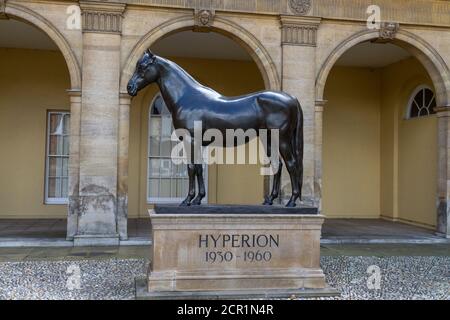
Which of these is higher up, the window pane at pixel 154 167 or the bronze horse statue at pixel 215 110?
the bronze horse statue at pixel 215 110

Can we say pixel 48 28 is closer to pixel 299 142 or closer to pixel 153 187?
pixel 153 187

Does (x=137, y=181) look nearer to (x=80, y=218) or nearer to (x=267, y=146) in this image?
(x=80, y=218)

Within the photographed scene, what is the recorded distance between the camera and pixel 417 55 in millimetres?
9891

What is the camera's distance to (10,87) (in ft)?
38.8

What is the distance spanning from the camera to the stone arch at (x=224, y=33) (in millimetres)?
8781

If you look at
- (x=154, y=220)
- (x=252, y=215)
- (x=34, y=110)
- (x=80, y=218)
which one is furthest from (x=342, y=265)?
(x=34, y=110)

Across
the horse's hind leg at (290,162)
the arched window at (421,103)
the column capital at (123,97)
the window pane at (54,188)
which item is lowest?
the window pane at (54,188)

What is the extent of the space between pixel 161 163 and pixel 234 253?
7.47m

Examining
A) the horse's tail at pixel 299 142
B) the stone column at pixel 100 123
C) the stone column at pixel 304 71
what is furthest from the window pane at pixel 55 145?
the horse's tail at pixel 299 142

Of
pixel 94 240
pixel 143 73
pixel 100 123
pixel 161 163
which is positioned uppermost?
pixel 143 73

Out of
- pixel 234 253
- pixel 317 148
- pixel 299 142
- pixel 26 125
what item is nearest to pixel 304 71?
pixel 317 148

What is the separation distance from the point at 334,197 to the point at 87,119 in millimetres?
7247

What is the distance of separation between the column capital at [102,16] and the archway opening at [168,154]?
3.44m

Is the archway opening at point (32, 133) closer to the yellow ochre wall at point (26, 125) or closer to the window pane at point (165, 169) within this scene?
the yellow ochre wall at point (26, 125)
